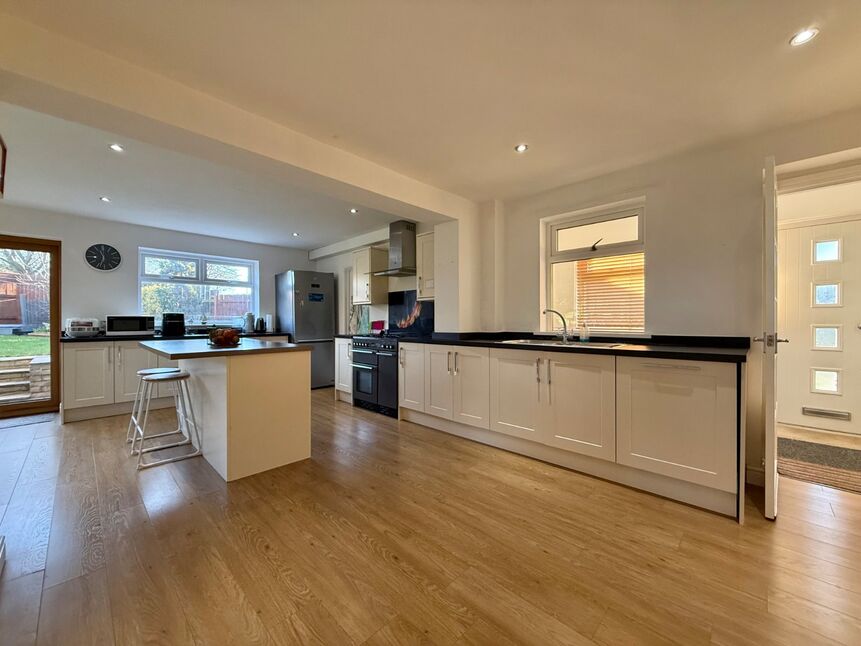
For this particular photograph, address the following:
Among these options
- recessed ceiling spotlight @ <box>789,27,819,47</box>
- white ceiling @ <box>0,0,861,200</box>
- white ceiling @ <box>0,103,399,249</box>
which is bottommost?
recessed ceiling spotlight @ <box>789,27,819,47</box>

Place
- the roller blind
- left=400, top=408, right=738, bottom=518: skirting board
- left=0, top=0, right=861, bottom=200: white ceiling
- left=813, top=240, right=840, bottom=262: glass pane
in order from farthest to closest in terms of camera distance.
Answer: left=813, top=240, right=840, bottom=262: glass pane < the roller blind < left=400, top=408, right=738, bottom=518: skirting board < left=0, top=0, right=861, bottom=200: white ceiling

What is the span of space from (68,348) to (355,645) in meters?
4.68

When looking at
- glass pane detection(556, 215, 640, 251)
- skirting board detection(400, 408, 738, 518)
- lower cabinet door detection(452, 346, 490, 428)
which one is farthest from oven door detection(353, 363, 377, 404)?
glass pane detection(556, 215, 640, 251)

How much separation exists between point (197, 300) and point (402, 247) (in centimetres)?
345

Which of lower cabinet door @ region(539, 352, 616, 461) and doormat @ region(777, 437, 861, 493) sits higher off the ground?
lower cabinet door @ region(539, 352, 616, 461)

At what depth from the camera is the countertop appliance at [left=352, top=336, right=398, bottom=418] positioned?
3949mm

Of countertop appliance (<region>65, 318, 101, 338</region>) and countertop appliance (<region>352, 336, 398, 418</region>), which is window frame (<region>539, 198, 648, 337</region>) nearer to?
countertop appliance (<region>352, 336, 398, 418</region>)

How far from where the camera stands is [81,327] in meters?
4.04

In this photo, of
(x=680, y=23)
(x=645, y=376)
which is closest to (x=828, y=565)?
(x=645, y=376)

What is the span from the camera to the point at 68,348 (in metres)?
3.84

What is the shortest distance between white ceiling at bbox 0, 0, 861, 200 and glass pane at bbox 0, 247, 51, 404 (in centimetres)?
406

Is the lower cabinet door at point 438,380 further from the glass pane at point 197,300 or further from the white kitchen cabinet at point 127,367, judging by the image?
the glass pane at point 197,300

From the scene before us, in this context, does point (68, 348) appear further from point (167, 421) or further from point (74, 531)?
point (74, 531)

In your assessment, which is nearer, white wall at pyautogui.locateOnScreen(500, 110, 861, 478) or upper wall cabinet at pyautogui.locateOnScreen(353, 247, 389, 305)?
white wall at pyautogui.locateOnScreen(500, 110, 861, 478)
